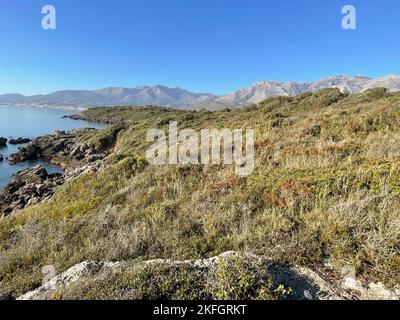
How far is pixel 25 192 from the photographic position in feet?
64.6

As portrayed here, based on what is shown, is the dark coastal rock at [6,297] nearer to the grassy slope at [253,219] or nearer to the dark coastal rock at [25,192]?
the grassy slope at [253,219]

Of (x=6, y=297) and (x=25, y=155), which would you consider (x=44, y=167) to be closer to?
(x=25, y=155)

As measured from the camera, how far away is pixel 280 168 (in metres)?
7.78

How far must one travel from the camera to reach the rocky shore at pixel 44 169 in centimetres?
1812

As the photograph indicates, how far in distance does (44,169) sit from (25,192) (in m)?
7.99

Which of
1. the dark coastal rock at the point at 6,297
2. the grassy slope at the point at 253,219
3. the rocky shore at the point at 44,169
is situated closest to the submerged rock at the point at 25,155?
the rocky shore at the point at 44,169

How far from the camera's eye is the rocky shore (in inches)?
714

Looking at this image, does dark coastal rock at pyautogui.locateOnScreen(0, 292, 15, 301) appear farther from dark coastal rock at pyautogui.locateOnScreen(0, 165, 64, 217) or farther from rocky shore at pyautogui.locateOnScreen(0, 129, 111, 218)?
dark coastal rock at pyautogui.locateOnScreen(0, 165, 64, 217)

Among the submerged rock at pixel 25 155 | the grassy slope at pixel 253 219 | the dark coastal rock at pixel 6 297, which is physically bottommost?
the submerged rock at pixel 25 155

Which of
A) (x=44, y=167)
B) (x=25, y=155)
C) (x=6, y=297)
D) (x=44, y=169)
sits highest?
(x=6, y=297)

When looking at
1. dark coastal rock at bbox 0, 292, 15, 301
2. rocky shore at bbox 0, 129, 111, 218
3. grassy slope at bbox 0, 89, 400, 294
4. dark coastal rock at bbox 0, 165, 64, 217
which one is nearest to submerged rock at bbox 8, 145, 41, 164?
rocky shore at bbox 0, 129, 111, 218

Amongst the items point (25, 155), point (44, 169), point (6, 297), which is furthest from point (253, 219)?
point (25, 155)
